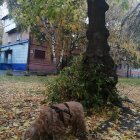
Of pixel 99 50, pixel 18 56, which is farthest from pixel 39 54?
pixel 99 50

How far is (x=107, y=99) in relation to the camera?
895cm

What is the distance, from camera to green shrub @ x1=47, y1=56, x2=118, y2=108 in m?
8.59

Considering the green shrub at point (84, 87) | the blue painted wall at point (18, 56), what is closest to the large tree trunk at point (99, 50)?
the green shrub at point (84, 87)

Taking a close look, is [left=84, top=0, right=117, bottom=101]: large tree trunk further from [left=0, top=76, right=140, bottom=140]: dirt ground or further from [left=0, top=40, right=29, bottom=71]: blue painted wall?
[left=0, top=40, right=29, bottom=71]: blue painted wall

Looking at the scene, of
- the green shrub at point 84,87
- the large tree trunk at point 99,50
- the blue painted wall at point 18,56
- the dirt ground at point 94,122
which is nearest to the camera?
the dirt ground at point 94,122

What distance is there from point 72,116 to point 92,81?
3.49 meters

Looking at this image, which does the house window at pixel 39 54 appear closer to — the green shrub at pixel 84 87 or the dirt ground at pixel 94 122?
the dirt ground at pixel 94 122

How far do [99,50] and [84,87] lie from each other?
132 centimetres

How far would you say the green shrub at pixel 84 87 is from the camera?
8.59 meters

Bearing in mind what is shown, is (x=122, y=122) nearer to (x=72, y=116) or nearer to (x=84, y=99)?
(x=84, y=99)

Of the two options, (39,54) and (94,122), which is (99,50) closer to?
(94,122)

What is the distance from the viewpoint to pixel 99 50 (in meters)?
9.07

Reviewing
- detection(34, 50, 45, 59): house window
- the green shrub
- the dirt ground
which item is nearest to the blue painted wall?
detection(34, 50, 45, 59): house window

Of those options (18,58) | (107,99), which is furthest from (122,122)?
(18,58)
